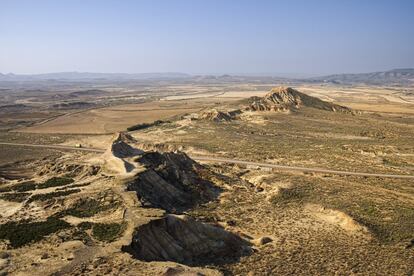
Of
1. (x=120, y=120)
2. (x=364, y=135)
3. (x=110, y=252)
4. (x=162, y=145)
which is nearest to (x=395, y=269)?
(x=110, y=252)

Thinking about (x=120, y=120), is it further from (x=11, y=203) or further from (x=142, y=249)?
(x=142, y=249)

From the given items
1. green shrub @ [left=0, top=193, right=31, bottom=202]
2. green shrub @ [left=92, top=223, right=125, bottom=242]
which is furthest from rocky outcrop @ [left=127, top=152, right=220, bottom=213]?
green shrub @ [left=0, top=193, right=31, bottom=202]

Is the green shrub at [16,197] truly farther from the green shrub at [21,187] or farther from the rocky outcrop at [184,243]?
the rocky outcrop at [184,243]

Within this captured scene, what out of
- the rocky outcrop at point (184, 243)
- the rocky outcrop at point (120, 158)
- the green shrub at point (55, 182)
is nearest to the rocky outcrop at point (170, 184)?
the rocky outcrop at point (120, 158)

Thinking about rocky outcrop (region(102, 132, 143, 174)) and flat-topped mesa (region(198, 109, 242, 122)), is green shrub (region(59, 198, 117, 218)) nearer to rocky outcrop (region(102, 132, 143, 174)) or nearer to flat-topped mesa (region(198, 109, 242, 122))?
rocky outcrop (region(102, 132, 143, 174))

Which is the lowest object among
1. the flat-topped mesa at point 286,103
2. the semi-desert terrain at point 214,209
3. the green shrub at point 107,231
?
the semi-desert terrain at point 214,209

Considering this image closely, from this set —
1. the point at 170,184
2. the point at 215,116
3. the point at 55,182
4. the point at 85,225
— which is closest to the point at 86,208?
the point at 85,225
